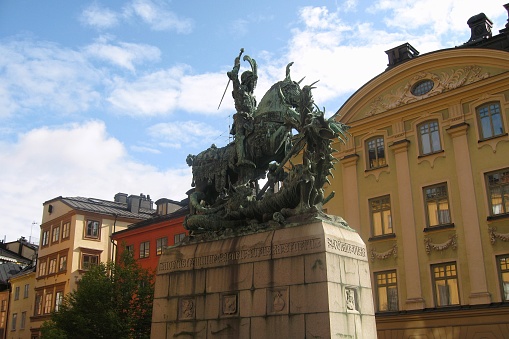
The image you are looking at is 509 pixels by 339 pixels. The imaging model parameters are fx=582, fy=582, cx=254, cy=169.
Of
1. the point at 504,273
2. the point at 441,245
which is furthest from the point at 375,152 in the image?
the point at 504,273

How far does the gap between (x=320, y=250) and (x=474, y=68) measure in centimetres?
2016

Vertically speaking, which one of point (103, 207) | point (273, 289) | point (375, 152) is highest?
point (103, 207)

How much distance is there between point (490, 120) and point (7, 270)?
53.4 meters

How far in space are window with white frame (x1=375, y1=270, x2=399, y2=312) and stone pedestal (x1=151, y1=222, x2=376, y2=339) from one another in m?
A: 16.5

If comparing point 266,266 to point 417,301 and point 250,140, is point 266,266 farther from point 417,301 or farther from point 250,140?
point 417,301

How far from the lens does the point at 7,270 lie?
204 ft

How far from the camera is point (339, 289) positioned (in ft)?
32.6

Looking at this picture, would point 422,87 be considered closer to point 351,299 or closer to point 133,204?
point 351,299

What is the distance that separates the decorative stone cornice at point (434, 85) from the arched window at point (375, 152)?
144cm

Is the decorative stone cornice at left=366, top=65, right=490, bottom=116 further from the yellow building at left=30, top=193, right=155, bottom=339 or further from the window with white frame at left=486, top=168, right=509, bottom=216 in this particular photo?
the yellow building at left=30, top=193, right=155, bottom=339

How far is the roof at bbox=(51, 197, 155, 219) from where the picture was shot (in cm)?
5125

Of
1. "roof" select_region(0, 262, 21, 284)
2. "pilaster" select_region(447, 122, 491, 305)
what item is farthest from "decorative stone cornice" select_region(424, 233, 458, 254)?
"roof" select_region(0, 262, 21, 284)

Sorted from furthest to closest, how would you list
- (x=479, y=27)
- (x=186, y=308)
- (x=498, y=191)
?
1. (x=479, y=27)
2. (x=498, y=191)
3. (x=186, y=308)

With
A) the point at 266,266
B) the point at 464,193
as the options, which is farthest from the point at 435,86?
the point at 266,266
